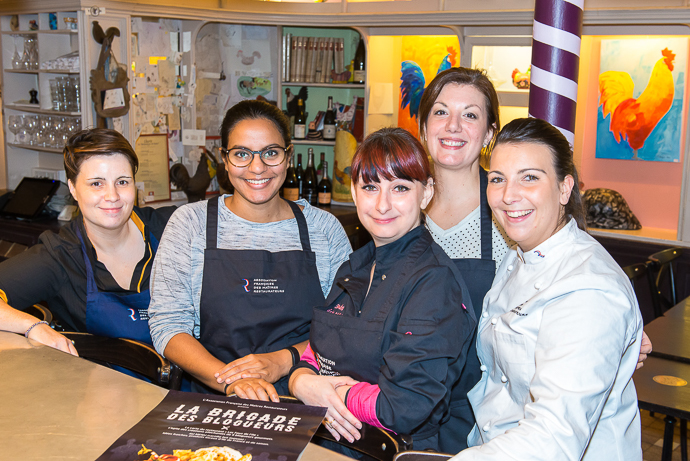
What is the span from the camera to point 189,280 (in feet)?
6.72

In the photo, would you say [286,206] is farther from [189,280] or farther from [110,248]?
[110,248]

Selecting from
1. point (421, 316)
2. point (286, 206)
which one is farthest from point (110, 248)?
point (421, 316)

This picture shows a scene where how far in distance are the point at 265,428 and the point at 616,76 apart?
396 centimetres

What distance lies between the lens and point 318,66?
5.12 meters

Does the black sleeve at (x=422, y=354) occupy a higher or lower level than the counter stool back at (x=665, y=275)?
higher

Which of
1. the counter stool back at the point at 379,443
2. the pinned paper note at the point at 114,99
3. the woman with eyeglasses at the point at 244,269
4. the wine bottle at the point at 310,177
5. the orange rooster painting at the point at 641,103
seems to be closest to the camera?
the counter stool back at the point at 379,443

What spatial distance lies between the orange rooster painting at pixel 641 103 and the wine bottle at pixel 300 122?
7.43 feet

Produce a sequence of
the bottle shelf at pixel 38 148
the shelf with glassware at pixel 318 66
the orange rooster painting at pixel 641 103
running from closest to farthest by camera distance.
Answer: the orange rooster painting at pixel 641 103 → the bottle shelf at pixel 38 148 → the shelf with glassware at pixel 318 66

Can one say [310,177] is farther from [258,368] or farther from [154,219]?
[258,368]

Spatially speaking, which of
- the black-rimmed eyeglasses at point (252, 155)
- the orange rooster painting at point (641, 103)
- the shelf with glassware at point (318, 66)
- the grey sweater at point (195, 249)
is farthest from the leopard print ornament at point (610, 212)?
the black-rimmed eyeglasses at point (252, 155)

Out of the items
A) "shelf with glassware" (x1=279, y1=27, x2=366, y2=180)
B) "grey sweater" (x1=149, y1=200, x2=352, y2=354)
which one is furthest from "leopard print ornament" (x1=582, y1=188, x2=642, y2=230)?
"grey sweater" (x1=149, y1=200, x2=352, y2=354)

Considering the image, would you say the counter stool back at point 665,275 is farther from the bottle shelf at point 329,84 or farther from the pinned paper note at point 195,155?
the pinned paper note at point 195,155

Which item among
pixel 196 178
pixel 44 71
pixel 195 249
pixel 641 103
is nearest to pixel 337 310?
pixel 195 249

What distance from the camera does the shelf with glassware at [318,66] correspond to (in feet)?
16.7
